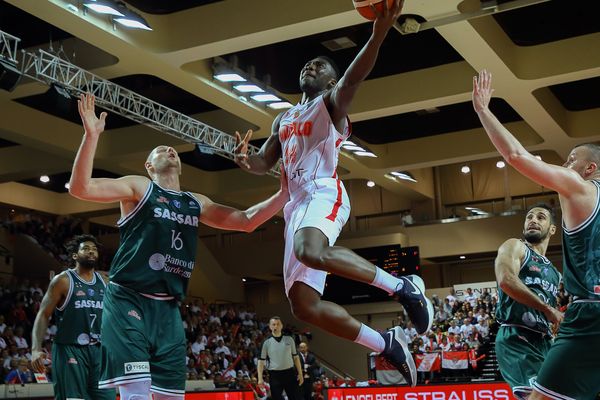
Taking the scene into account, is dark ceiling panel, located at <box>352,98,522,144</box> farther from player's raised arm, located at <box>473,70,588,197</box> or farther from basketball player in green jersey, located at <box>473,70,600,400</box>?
basketball player in green jersey, located at <box>473,70,600,400</box>

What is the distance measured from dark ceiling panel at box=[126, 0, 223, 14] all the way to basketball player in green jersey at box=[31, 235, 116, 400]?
7.65 metres

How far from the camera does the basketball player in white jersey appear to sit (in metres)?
4.64

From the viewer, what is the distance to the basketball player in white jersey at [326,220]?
464 centimetres

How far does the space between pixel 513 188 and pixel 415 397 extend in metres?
18.5

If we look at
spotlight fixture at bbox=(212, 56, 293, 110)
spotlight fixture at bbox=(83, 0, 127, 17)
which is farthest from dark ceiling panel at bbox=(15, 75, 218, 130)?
spotlight fixture at bbox=(83, 0, 127, 17)

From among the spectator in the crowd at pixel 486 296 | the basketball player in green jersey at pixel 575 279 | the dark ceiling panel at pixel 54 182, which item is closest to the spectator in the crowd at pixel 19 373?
the dark ceiling panel at pixel 54 182

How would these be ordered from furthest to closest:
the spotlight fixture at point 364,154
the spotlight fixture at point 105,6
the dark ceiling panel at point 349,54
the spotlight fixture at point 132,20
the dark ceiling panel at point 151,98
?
the spotlight fixture at point 364,154 → the dark ceiling panel at point 151,98 → the dark ceiling panel at point 349,54 → the spotlight fixture at point 132,20 → the spotlight fixture at point 105,6

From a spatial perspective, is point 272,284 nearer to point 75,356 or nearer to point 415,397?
point 415,397

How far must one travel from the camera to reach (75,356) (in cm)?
700

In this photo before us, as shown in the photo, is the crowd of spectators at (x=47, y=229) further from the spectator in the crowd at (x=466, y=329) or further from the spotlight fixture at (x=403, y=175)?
the spectator in the crowd at (x=466, y=329)

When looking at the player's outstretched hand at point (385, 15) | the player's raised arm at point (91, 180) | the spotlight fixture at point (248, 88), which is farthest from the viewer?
the spotlight fixture at point (248, 88)

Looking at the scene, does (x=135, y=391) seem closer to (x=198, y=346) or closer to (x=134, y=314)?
(x=134, y=314)

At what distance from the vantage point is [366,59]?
4695mm

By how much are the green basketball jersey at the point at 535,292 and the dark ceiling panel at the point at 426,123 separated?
13.5 metres
